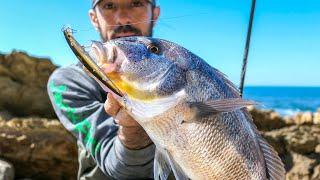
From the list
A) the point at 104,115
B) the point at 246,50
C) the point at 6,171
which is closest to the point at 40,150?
the point at 6,171

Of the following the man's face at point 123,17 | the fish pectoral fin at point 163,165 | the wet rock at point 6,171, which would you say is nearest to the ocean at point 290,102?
the fish pectoral fin at point 163,165

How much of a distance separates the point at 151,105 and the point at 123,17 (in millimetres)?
2497

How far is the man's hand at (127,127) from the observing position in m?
2.68

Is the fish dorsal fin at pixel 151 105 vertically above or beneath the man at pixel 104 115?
above

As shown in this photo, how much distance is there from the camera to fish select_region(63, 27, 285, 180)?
2.03m

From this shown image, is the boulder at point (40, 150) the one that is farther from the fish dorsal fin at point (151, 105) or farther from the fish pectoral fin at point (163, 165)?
the fish dorsal fin at point (151, 105)

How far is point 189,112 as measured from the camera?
2008mm

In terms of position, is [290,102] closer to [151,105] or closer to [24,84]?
[24,84]

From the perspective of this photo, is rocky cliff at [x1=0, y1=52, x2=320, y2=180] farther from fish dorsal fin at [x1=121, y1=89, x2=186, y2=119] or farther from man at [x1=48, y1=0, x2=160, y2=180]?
fish dorsal fin at [x1=121, y1=89, x2=186, y2=119]

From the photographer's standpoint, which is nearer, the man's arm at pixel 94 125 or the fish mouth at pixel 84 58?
the fish mouth at pixel 84 58

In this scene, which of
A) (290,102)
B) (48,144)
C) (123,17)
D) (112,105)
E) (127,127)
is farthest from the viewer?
(290,102)

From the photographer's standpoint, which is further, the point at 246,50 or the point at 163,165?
the point at 246,50

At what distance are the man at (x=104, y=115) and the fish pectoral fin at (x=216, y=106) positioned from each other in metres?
0.92

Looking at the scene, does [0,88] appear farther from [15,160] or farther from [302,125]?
[302,125]
